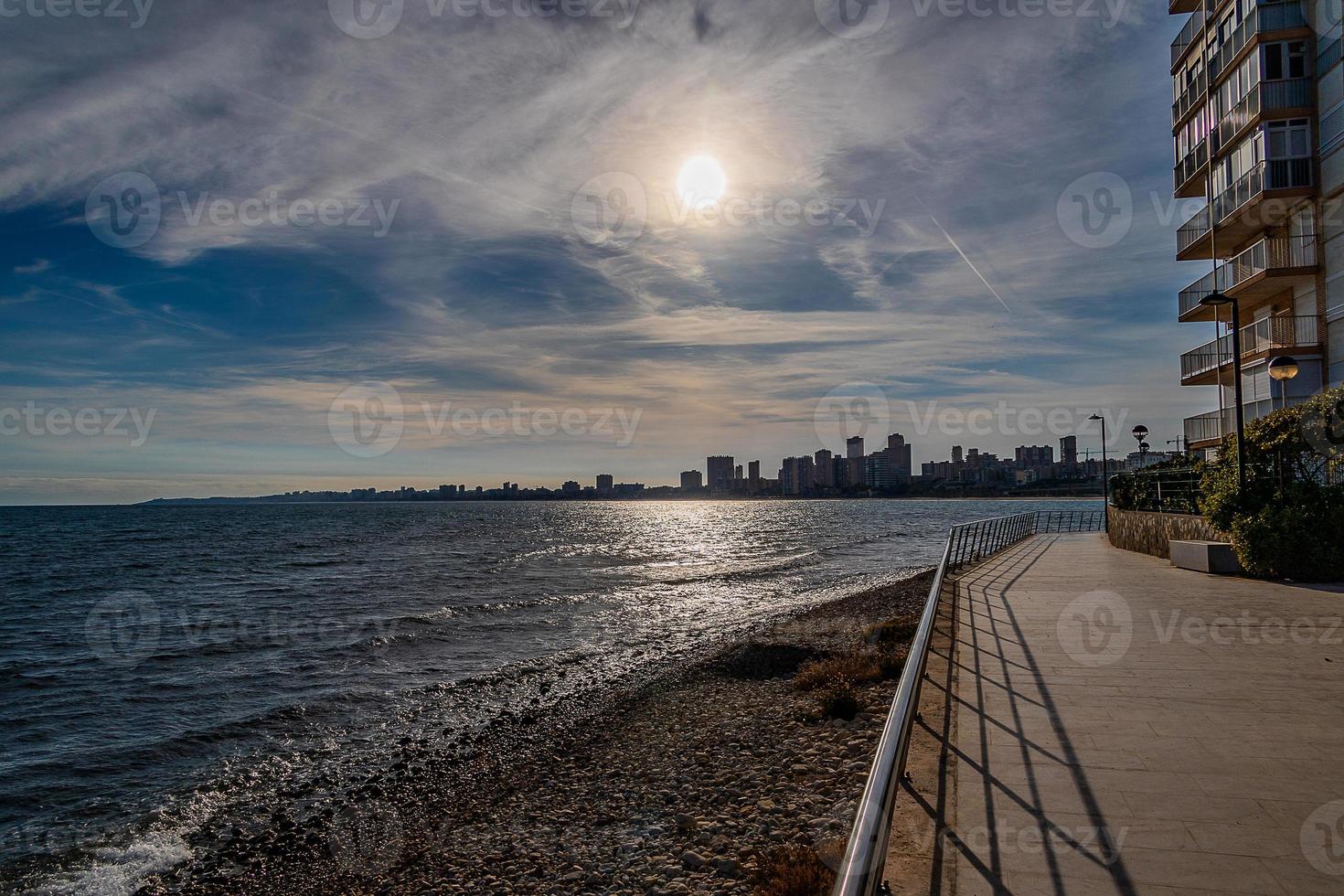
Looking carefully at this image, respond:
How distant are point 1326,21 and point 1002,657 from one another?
78.4 feet

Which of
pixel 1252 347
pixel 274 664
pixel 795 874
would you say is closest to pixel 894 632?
pixel 795 874

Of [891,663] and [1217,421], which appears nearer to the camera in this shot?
[891,663]

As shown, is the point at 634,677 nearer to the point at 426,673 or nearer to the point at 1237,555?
the point at 426,673

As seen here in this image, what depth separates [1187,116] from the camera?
1059 inches

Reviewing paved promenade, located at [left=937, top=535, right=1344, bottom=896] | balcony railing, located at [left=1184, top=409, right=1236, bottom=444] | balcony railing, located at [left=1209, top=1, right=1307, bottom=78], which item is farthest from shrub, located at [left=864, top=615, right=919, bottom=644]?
balcony railing, located at [left=1209, top=1, right=1307, bottom=78]

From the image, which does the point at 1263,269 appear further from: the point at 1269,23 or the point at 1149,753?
Result: the point at 1149,753

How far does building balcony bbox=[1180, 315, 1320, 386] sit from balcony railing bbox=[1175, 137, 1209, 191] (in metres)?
6.33

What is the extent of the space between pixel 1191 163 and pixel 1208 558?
19.0 meters

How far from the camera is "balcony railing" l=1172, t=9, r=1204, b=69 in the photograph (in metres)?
25.8

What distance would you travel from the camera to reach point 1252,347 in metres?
23.5

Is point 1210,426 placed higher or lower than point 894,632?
higher

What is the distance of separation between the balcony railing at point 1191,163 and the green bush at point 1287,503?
15.6m

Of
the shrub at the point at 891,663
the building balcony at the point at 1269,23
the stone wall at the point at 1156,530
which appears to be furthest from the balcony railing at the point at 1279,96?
the shrub at the point at 891,663

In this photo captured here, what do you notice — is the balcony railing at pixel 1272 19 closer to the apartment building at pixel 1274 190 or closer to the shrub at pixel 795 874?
A: the apartment building at pixel 1274 190
